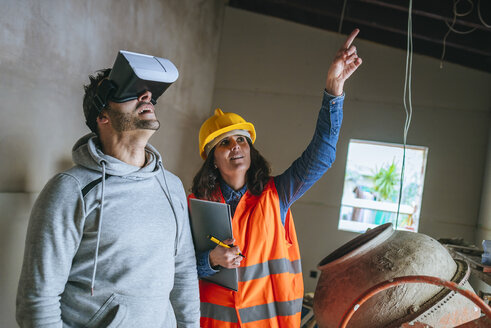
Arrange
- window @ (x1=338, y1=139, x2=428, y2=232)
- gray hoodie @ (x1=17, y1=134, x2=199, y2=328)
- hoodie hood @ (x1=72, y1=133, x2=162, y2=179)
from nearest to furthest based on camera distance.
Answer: gray hoodie @ (x1=17, y1=134, x2=199, y2=328)
hoodie hood @ (x1=72, y1=133, x2=162, y2=179)
window @ (x1=338, y1=139, x2=428, y2=232)

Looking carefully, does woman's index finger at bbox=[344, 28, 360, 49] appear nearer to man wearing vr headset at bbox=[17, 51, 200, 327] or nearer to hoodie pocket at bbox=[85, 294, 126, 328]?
man wearing vr headset at bbox=[17, 51, 200, 327]

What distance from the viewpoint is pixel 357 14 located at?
4.34 metres

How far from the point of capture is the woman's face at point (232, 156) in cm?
184

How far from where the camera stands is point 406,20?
13.6 ft

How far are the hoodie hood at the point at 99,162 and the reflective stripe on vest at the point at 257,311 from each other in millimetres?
728

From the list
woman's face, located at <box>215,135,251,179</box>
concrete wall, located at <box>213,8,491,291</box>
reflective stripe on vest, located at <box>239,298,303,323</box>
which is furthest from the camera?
concrete wall, located at <box>213,8,491,291</box>

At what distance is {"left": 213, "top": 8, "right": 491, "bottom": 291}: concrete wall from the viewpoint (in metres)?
4.57

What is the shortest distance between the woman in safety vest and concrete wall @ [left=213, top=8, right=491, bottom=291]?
313 centimetres

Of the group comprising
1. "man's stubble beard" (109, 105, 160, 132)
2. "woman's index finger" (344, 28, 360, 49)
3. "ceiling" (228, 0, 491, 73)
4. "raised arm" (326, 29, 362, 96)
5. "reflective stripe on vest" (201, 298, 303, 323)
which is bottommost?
"reflective stripe on vest" (201, 298, 303, 323)

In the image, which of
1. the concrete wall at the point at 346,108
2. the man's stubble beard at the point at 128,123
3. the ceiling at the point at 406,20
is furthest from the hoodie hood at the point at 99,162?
the concrete wall at the point at 346,108

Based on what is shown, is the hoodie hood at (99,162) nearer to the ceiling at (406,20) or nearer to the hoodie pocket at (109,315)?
the hoodie pocket at (109,315)

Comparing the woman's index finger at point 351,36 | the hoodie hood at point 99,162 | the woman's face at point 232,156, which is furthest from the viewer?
the woman's face at point 232,156

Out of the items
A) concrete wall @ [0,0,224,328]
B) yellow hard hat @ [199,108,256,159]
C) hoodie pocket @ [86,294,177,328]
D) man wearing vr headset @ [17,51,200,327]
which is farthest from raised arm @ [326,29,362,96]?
concrete wall @ [0,0,224,328]

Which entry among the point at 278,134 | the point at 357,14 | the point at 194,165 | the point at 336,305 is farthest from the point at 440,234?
the point at 336,305
